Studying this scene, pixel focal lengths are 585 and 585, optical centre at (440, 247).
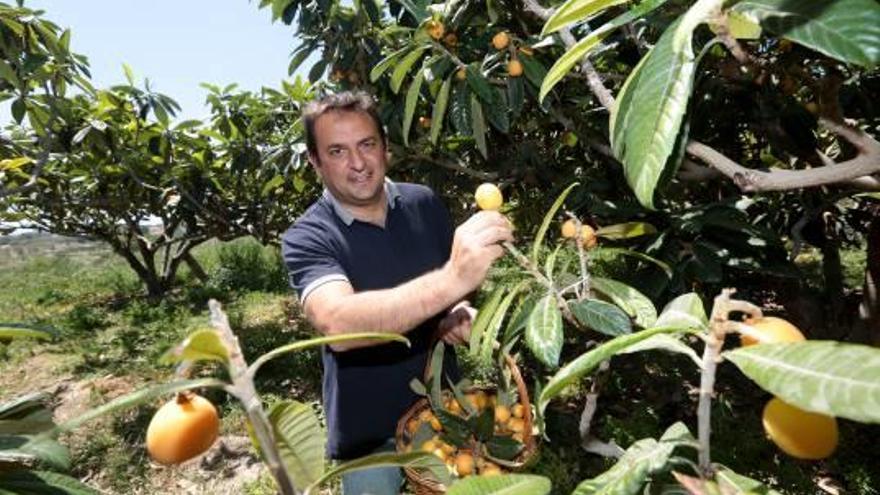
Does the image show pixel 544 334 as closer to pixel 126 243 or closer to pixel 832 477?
pixel 832 477

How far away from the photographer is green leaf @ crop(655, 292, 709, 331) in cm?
68

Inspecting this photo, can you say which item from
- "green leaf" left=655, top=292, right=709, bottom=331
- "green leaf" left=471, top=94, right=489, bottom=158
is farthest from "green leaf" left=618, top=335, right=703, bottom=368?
"green leaf" left=471, top=94, right=489, bottom=158

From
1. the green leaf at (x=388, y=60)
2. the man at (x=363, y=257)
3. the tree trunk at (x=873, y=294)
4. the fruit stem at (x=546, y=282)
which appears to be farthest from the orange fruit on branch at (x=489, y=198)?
the tree trunk at (x=873, y=294)

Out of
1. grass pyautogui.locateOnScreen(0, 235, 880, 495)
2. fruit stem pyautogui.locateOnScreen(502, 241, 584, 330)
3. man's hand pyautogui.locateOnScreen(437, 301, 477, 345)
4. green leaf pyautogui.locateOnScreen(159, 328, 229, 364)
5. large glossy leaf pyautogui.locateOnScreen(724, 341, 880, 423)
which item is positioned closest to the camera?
large glossy leaf pyautogui.locateOnScreen(724, 341, 880, 423)

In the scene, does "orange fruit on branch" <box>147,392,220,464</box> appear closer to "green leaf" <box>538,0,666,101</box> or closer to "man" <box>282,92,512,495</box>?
"green leaf" <box>538,0,666,101</box>

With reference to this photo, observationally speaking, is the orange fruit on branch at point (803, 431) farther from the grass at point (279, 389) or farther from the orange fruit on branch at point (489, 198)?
the orange fruit on branch at point (489, 198)

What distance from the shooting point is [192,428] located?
0.74 meters

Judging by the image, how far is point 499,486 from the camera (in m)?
0.65

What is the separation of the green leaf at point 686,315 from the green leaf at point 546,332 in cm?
26

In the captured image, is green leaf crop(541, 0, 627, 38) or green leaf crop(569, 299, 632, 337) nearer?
green leaf crop(541, 0, 627, 38)

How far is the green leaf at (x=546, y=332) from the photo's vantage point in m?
1.01

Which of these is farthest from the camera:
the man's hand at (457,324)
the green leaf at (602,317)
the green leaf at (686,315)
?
the man's hand at (457,324)

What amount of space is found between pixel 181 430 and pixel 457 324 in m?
1.16

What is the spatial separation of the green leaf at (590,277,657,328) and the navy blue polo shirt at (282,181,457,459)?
874 millimetres
